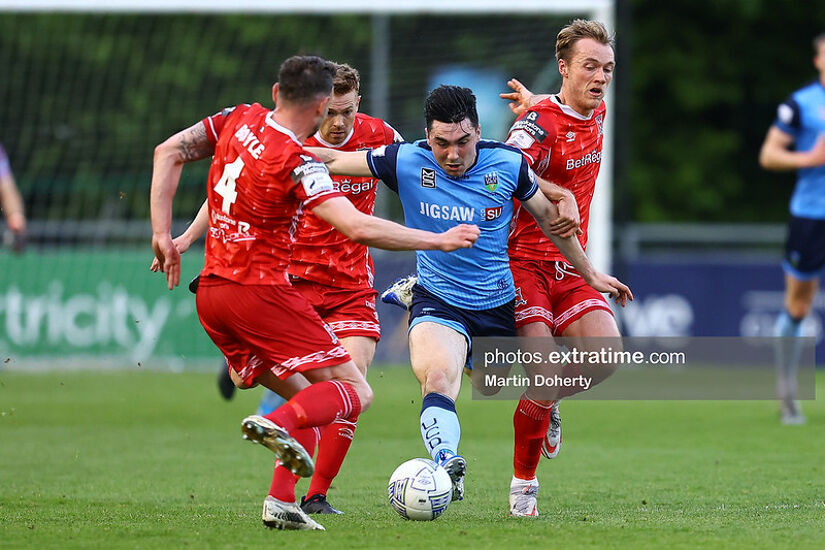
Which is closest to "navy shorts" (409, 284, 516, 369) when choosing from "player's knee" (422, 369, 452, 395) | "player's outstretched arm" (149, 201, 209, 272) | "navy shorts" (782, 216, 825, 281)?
"player's knee" (422, 369, 452, 395)

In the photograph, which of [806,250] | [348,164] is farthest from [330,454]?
[806,250]

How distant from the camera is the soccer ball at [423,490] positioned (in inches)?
238

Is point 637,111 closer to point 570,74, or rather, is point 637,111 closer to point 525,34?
point 525,34

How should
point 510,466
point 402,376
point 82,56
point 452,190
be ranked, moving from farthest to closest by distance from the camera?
point 82,56 → point 402,376 → point 510,466 → point 452,190

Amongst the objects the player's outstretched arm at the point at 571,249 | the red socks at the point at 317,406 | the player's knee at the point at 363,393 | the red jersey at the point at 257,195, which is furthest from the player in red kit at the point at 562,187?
the red jersey at the point at 257,195

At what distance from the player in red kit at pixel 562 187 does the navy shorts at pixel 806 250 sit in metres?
4.72

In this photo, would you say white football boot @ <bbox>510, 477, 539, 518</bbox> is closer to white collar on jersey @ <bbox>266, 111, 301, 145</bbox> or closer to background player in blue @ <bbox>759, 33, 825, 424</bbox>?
white collar on jersey @ <bbox>266, 111, 301, 145</bbox>

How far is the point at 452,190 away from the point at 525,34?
424 inches

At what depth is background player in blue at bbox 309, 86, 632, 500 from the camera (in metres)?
6.38

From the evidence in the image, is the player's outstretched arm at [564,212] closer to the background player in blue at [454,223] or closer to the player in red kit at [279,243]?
the background player in blue at [454,223]

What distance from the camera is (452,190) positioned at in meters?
6.61

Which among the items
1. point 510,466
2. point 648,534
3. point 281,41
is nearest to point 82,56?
point 281,41

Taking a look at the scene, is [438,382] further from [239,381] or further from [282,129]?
[282,129]

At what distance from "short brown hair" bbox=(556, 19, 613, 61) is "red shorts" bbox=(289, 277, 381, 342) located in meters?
Answer: 1.82
